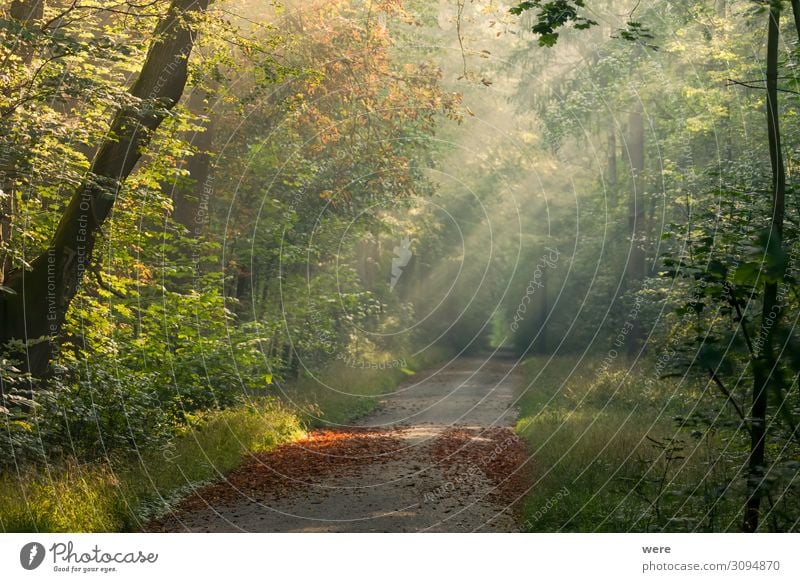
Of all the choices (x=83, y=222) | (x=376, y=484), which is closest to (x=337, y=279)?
(x=376, y=484)

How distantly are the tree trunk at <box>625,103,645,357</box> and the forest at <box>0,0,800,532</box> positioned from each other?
0.43 ft

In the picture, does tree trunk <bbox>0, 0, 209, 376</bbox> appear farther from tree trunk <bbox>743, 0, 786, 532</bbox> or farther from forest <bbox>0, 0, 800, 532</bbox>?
tree trunk <bbox>743, 0, 786, 532</bbox>

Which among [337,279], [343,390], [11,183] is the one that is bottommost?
[343,390]

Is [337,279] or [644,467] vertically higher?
[644,467]

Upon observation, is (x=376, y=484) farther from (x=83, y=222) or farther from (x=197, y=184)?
(x=197, y=184)

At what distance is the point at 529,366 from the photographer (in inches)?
1613

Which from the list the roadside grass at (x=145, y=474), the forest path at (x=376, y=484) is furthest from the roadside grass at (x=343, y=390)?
the forest path at (x=376, y=484)

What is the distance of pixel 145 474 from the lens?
39.5 feet

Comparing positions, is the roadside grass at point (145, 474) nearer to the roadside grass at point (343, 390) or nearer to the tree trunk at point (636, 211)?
the roadside grass at point (343, 390)

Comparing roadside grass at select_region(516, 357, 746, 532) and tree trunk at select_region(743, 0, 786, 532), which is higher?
tree trunk at select_region(743, 0, 786, 532)

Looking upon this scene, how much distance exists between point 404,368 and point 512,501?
25.1 metres

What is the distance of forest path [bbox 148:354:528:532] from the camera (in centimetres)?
1082

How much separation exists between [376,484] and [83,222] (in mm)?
5541

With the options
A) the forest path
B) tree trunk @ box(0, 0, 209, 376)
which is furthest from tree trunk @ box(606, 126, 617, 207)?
tree trunk @ box(0, 0, 209, 376)
